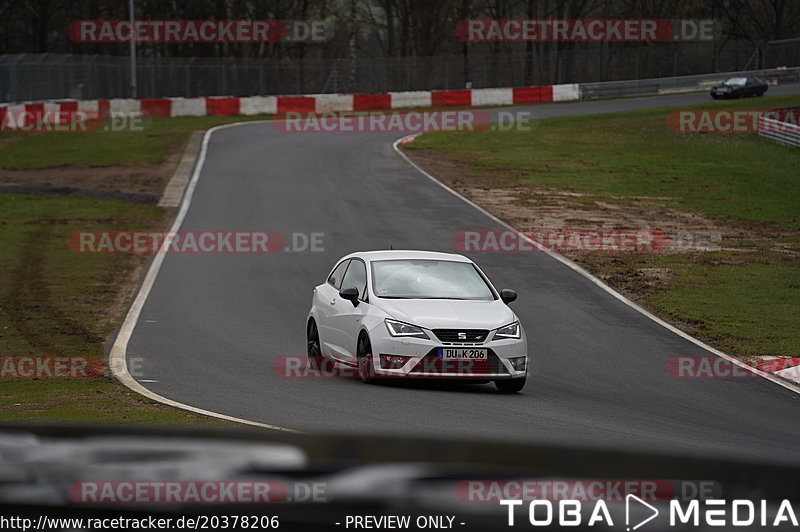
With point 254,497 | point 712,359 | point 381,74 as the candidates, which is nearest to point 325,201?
point 712,359

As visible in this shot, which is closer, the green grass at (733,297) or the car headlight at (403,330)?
the car headlight at (403,330)

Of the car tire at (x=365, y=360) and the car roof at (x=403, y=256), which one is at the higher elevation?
the car roof at (x=403, y=256)

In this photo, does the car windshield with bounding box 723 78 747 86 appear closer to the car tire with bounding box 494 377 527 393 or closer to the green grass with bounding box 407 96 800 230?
the green grass with bounding box 407 96 800 230

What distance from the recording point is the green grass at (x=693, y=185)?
18781 millimetres

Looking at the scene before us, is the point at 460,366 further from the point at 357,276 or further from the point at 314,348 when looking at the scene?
the point at 314,348

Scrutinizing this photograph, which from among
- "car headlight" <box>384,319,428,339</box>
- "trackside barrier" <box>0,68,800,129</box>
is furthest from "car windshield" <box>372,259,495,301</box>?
"trackside barrier" <box>0,68,800,129</box>

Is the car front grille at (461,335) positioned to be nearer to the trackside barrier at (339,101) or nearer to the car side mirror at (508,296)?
the car side mirror at (508,296)

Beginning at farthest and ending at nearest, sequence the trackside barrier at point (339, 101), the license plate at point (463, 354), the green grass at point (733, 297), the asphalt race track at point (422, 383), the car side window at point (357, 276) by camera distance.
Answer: the trackside barrier at point (339, 101)
the green grass at point (733, 297)
the car side window at point (357, 276)
the license plate at point (463, 354)
the asphalt race track at point (422, 383)

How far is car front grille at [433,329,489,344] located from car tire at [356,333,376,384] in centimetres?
82

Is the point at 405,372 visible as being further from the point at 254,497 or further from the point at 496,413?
the point at 254,497

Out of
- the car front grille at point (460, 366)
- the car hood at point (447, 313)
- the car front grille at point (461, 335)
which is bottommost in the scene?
the car front grille at point (460, 366)

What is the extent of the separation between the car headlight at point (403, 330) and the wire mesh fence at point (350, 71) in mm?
38476

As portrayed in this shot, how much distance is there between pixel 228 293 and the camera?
19.5 m

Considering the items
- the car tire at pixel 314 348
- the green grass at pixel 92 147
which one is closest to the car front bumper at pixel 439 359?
the car tire at pixel 314 348
